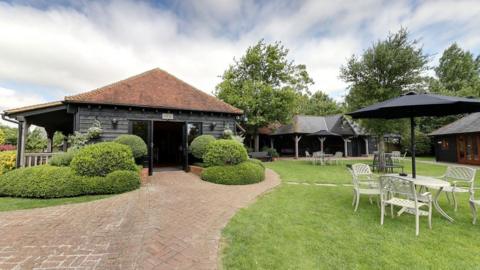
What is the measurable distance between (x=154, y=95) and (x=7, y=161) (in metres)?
5.67

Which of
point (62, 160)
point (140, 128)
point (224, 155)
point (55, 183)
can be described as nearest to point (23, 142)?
point (62, 160)

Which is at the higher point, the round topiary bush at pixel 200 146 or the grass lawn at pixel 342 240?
the round topiary bush at pixel 200 146

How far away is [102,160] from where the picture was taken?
6.07 meters

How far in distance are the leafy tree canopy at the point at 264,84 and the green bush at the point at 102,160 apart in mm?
11954

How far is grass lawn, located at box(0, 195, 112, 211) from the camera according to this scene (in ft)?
15.7

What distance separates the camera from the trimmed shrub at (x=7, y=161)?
6.75 metres

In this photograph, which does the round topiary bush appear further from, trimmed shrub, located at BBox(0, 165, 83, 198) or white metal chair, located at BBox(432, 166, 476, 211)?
white metal chair, located at BBox(432, 166, 476, 211)

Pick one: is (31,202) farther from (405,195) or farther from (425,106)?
(425,106)

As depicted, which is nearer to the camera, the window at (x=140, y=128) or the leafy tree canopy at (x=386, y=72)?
the window at (x=140, y=128)

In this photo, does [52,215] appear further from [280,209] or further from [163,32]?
[163,32]

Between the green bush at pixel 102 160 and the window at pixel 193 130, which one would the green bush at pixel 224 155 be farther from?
the green bush at pixel 102 160

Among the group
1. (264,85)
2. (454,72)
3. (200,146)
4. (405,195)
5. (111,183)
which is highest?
(454,72)

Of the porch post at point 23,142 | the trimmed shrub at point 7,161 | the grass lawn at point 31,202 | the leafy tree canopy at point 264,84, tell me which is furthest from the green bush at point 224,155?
the leafy tree canopy at point 264,84

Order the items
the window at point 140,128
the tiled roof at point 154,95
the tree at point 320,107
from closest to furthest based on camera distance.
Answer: the tiled roof at point 154,95 < the window at point 140,128 < the tree at point 320,107
